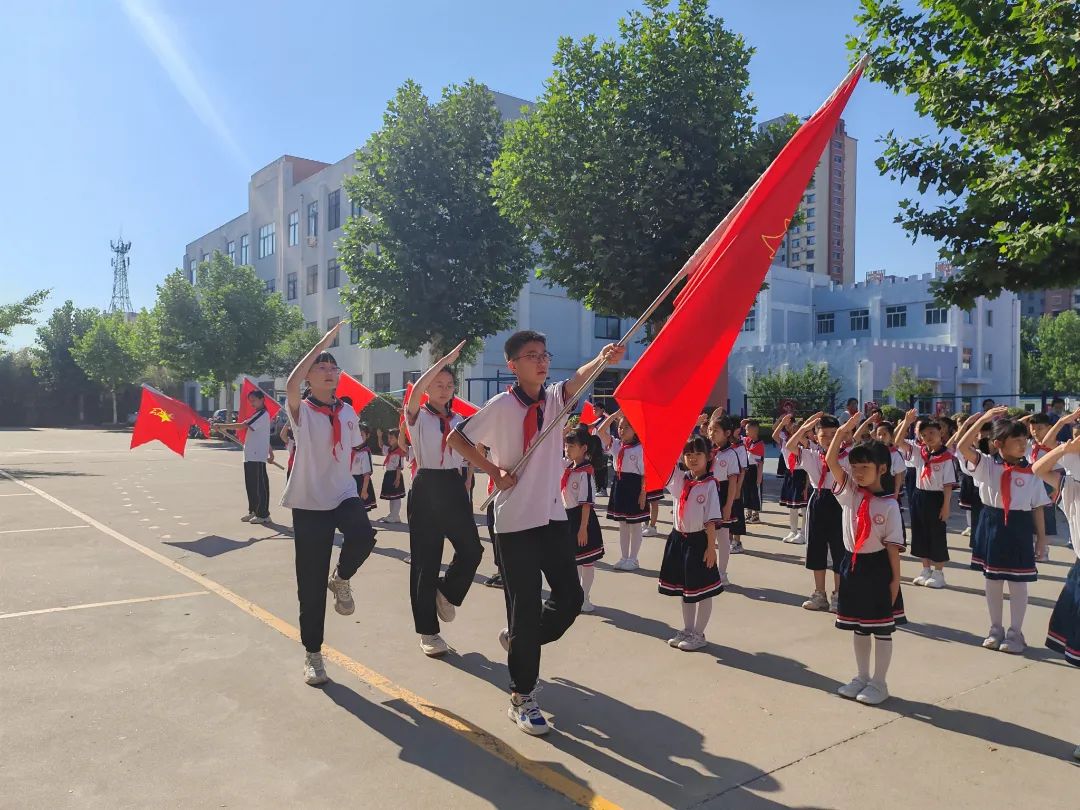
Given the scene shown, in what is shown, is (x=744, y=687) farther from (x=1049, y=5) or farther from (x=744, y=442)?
(x=1049, y=5)

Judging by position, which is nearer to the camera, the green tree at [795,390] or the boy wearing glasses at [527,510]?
the boy wearing glasses at [527,510]

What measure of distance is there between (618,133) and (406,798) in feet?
47.6

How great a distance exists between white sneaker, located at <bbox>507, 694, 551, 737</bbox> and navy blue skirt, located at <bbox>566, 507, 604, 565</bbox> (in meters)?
2.13

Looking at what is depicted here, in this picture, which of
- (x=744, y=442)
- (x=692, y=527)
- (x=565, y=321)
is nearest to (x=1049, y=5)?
(x=744, y=442)

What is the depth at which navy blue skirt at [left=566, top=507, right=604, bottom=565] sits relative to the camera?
21.7 ft

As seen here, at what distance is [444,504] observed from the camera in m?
5.78

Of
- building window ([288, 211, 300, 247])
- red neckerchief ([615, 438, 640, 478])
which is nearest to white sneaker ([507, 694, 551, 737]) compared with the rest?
red neckerchief ([615, 438, 640, 478])

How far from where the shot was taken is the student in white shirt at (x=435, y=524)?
5.52m

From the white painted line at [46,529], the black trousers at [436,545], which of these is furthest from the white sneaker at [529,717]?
the white painted line at [46,529]

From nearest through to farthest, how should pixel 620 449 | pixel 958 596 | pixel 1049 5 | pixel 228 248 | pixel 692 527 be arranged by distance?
pixel 692 527 < pixel 958 596 < pixel 1049 5 < pixel 620 449 < pixel 228 248

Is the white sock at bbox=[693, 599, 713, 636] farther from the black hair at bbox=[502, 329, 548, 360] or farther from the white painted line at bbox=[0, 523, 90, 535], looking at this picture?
the white painted line at bbox=[0, 523, 90, 535]

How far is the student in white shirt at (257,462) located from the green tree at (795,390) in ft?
58.4

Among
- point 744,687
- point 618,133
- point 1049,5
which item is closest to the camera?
point 744,687

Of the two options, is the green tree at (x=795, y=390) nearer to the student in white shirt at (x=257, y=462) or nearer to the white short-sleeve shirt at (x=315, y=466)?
the student in white shirt at (x=257, y=462)
